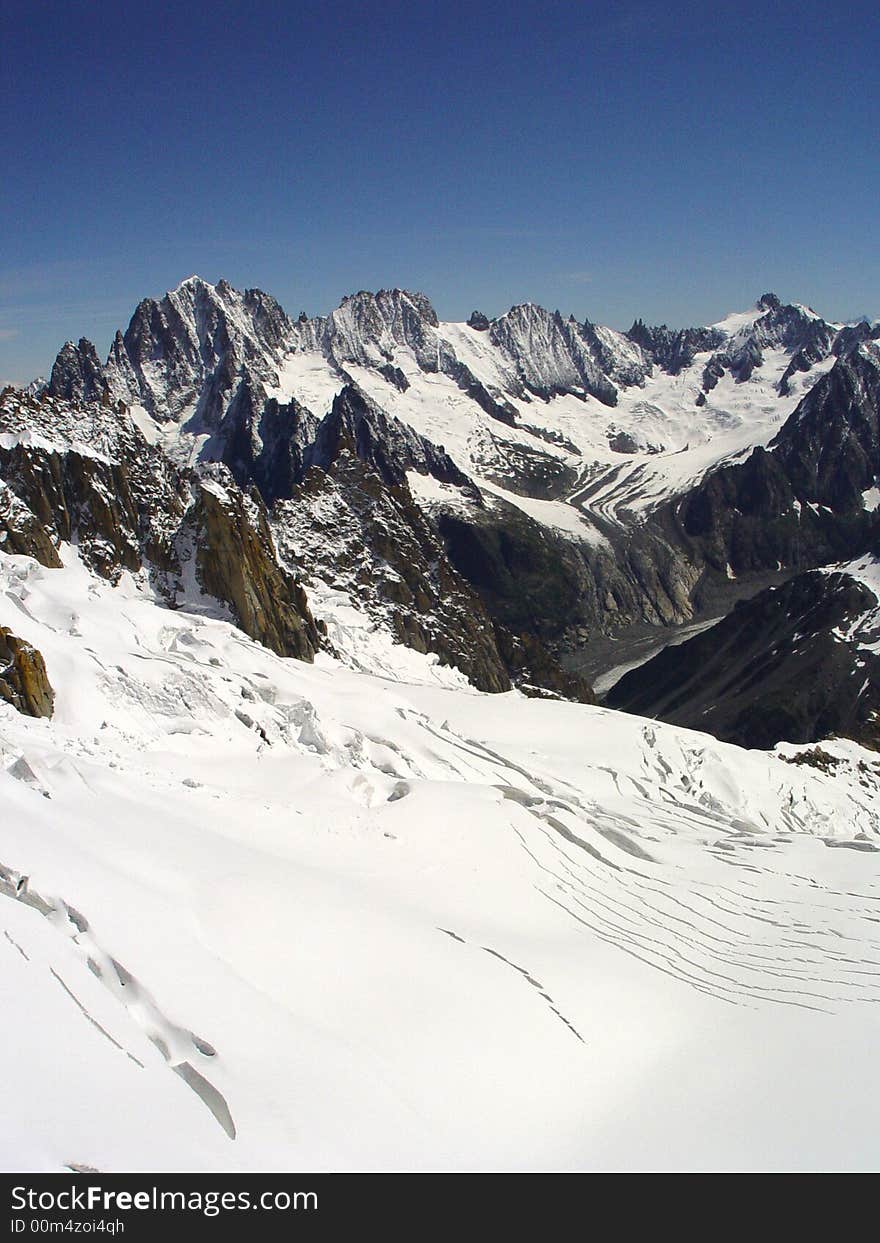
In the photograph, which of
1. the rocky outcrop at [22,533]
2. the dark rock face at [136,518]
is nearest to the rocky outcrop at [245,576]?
the dark rock face at [136,518]

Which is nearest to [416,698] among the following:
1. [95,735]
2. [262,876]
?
[95,735]

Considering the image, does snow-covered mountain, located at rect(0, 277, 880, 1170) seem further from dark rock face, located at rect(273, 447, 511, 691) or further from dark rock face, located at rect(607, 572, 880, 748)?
dark rock face, located at rect(607, 572, 880, 748)

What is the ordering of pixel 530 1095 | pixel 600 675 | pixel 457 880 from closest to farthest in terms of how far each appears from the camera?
pixel 530 1095 < pixel 457 880 < pixel 600 675

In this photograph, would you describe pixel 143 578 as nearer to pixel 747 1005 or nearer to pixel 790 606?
pixel 747 1005

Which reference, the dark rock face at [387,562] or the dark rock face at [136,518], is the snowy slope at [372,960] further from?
the dark rock face at [387,562]

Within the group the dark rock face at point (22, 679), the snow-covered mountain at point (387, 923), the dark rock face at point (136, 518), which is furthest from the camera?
the dark rock face at point (136, 518)

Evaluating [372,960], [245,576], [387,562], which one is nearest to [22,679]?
[372,960]
